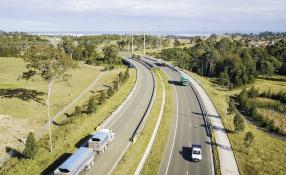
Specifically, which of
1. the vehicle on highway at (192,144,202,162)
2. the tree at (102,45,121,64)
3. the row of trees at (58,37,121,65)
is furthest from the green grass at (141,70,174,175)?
the row of trees at (58,37,121,65)

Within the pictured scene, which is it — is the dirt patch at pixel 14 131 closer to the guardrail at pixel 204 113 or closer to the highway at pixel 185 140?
the highway at pixel 185 140

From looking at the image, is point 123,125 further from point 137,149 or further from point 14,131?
point 14,131

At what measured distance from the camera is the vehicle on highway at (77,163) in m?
34.8

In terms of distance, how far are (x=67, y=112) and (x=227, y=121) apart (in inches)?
1311

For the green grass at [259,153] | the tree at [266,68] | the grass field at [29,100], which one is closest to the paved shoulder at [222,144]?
the green grass at [259,153]

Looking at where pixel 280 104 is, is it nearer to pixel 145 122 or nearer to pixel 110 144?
pixel 145 122

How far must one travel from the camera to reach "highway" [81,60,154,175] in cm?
4148

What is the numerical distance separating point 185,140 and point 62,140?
19741 millimetres

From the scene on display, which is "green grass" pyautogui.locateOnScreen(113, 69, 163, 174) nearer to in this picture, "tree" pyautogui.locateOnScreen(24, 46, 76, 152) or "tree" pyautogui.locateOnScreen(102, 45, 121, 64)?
"tree" pyautogui.locateOnScreen(24, 46, 76, 152)

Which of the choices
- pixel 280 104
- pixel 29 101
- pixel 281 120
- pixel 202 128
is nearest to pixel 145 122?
pixel 202 128

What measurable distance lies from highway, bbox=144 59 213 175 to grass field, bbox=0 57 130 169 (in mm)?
22269

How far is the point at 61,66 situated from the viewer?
66.4 meters

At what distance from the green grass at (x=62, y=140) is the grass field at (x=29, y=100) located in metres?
3.85

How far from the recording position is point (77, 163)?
119 ft
